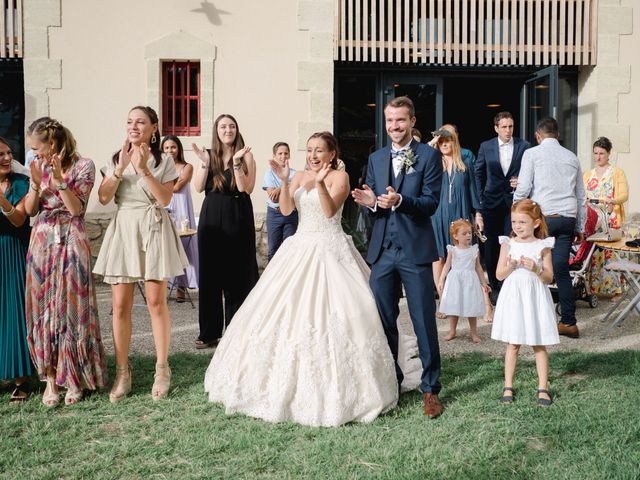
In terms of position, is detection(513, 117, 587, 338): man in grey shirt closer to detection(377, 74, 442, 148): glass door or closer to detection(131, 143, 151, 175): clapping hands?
detection(131, 143, 151, 175): clapping hands

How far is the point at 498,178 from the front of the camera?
332 inches

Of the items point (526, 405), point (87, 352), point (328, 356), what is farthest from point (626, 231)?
point (87, 352)

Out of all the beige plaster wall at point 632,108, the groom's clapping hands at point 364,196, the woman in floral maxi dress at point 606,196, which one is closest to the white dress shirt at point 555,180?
the woman in floral maxi dress at point 606,196

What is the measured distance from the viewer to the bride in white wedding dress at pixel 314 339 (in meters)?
4.29

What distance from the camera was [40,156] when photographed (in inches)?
187

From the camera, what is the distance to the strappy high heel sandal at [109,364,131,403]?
4812 mm

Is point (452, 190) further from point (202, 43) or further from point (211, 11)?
point (211, 11)

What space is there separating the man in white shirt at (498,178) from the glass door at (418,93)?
2.62 metres

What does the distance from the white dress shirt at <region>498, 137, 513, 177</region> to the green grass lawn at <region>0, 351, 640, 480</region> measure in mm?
3839

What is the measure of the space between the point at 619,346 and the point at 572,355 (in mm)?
762

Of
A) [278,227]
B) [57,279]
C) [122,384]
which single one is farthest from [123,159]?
[278,227]

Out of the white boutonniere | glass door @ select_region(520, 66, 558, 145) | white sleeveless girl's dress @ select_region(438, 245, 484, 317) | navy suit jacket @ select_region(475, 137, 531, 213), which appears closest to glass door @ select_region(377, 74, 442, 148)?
glass door @ select_region(520, 66, 558, 145)

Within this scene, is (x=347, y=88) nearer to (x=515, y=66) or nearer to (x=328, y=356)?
(x=515, y=66)

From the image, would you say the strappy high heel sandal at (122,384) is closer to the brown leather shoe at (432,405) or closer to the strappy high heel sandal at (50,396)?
the strappy high heel sandal at (50,396)
